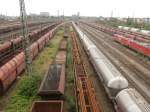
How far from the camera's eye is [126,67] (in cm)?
2809

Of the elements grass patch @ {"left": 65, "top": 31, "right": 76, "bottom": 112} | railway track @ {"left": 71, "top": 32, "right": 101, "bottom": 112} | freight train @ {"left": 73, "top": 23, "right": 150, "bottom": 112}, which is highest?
freight train @ {"left": 73, "top": 23, "right": 150, "bottom": 112}

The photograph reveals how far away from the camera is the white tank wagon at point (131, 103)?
11227mm

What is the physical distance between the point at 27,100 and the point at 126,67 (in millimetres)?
16054

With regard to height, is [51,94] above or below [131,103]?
below

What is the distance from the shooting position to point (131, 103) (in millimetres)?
11836

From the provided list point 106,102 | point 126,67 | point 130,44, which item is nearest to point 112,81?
point 106,102

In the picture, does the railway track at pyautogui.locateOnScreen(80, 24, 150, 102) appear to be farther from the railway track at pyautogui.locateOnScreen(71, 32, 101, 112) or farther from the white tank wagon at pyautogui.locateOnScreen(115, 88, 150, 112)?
the white tank wagon at pyautogui.locateOnScreen(115, 88, 150, 112)

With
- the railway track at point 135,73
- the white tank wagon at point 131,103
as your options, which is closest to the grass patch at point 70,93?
the white tank wagon at point 131,103

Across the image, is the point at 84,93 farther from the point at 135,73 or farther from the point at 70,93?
the point at 135,73

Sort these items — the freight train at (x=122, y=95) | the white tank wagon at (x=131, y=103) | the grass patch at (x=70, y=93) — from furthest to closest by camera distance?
the grass patch at (x=70, y=93), the freight train at (x=122, y=95), the white tank wagon at (x=131, y=103)

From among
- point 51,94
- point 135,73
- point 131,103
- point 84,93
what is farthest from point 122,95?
point 135,73

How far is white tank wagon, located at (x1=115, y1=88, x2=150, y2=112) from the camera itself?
36.8ft

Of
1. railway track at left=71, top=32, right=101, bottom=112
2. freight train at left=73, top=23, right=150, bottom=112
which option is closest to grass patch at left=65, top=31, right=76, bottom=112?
railway track at left=71, top=32, right=101, bottom=112

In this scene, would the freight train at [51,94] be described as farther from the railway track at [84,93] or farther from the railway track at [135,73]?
the railway track at [135,73]
